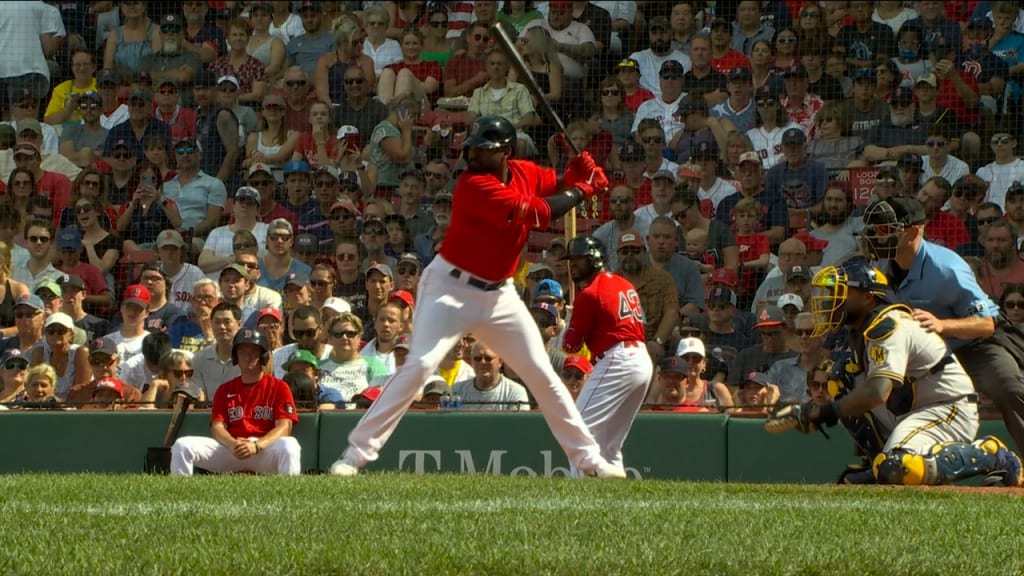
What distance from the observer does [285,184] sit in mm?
14055

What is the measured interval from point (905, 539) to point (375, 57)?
34.3ft

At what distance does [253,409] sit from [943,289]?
403 centimetres

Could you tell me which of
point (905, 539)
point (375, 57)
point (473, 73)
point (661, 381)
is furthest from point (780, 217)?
point (905, 539)

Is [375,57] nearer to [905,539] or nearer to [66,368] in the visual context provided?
[66,368]

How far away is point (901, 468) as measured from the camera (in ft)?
25.5

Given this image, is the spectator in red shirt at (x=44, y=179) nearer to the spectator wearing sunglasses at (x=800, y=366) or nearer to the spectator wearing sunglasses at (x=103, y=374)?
the spectator wearing sunglasses at (x=103, y=374)

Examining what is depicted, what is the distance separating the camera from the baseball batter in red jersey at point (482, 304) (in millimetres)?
7949

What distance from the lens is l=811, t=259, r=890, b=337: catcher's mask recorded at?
777cm

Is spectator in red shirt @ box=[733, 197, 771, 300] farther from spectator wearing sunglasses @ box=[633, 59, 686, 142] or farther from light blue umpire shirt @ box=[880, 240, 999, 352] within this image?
light blue umpire shirt @ box=[880, 240, 999, 352]

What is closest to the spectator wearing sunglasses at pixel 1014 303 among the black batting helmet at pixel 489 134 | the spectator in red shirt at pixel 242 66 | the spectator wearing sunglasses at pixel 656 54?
the spectator wearing sunglasses at pixel 656 54

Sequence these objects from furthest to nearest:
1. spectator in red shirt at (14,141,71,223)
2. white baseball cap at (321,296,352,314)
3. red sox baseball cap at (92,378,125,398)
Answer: spectator in red shirt at (14,141,71,223)
white baseball cap at (321,296,352,314)
red sox baseball cap at (92,378,125,398)

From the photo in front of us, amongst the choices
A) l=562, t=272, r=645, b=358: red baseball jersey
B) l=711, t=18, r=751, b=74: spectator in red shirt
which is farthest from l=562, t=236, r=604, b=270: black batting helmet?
l=711, t=18, r=751, b=74: spectator in red shirt

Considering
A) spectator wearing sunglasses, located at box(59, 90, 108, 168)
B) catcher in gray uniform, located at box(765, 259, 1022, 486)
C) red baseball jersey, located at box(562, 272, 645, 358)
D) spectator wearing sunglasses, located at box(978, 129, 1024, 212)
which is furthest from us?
spectator wearing sunglasses, located at box(59, 90, 108, 168)

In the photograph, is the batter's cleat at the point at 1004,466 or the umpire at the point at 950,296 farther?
the umpire at the point at 950,296
